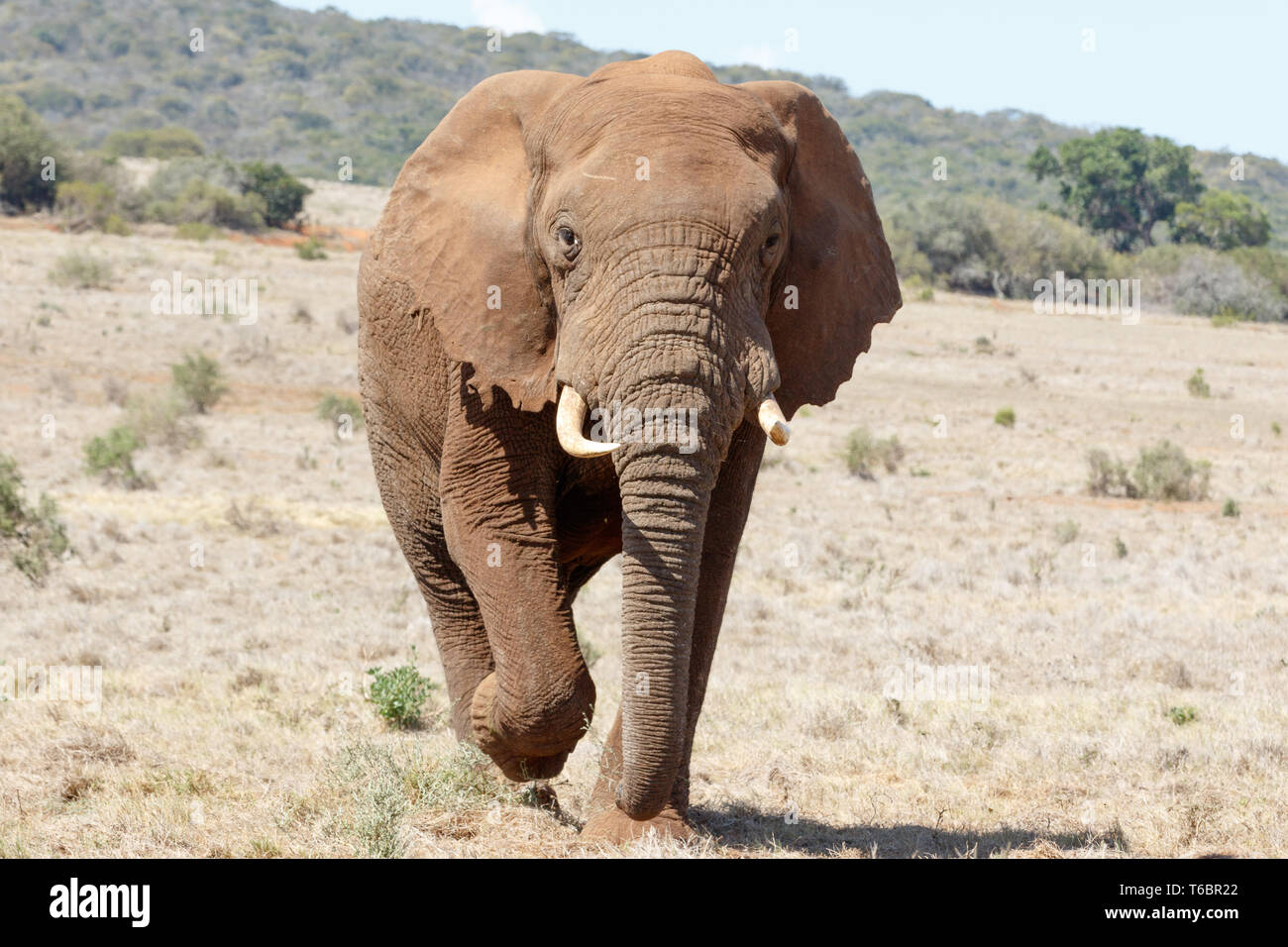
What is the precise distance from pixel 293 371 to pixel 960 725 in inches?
865

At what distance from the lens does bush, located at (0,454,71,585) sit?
510 inches

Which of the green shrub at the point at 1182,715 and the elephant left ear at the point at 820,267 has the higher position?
the elephant left ear at the point at 820,267

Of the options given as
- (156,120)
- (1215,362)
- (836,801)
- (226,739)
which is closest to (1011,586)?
(836,801)

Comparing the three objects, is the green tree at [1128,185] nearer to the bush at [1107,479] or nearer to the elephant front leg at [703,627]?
the bush at [1107,479]

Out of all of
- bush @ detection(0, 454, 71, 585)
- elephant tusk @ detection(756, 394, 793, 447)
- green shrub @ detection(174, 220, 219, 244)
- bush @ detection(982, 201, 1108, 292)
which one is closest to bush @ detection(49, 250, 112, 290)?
green shrub @ detection(174, 220, 219, 244)

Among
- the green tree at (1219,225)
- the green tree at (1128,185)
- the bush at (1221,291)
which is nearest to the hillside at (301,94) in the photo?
the green tree at (1128,185)

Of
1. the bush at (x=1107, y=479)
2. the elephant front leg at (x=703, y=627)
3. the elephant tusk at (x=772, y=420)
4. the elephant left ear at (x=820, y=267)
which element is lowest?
the bush at (x=1107, y=479)

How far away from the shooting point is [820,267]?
602 centimetres

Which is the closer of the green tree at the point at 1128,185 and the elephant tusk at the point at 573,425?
the elephant tusk at the point at 573,425

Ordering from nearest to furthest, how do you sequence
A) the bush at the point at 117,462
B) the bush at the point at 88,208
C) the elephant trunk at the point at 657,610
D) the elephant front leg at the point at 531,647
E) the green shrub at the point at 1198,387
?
the elephant trunk at the point at 657,610 < the elephant front leg at the point at 531,647 < the bush at the point at 117,462 < the green shrub at the point at 1198,387 < the bush at the point at 88,208

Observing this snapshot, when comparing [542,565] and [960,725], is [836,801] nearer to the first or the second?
[960,725]

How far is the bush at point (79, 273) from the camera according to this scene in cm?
3612

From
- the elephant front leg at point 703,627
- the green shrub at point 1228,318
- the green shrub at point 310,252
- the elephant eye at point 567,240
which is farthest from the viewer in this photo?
the green shrub at point 1228,318

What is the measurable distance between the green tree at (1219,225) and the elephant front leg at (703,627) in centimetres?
7626
